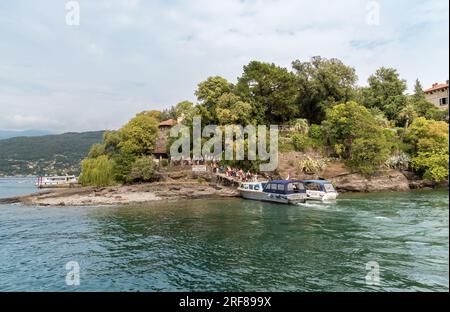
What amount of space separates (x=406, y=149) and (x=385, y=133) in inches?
171

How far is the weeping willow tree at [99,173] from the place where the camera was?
178 feet

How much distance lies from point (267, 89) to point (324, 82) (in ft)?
39.0

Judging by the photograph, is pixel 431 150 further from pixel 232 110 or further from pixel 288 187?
A: pixel 232 110

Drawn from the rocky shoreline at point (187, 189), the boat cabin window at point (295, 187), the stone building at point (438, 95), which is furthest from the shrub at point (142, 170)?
the stone building at point (438, 95)

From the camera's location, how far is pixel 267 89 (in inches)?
2370

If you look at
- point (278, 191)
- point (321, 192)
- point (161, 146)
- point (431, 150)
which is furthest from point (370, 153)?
point (161, 146)

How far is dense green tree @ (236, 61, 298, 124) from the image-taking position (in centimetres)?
5931

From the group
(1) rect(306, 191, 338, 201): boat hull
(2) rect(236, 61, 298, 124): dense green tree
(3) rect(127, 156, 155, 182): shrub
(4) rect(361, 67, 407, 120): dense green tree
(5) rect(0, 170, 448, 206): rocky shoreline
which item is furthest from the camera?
(4) rect(361, 67, 407, 120): dense green tree

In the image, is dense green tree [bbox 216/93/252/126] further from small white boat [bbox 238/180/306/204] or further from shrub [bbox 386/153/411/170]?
shrub [bbox 386/153/411/170]

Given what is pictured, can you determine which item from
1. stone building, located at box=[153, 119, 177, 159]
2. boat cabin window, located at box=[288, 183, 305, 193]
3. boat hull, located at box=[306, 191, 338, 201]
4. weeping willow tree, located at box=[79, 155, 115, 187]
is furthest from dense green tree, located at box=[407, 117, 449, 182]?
weeping willow tree, located at box=[79, 155, 115, 187]

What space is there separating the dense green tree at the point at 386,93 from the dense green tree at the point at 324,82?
22.6ft

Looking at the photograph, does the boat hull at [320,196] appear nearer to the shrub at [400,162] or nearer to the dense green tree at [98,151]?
the shrub at [400,162]

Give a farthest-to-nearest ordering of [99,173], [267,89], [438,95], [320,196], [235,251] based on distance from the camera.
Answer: [438,95] < [267,89] < [99,173] < [320,196] < [235,251]

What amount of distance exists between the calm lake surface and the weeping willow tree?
2406cm
